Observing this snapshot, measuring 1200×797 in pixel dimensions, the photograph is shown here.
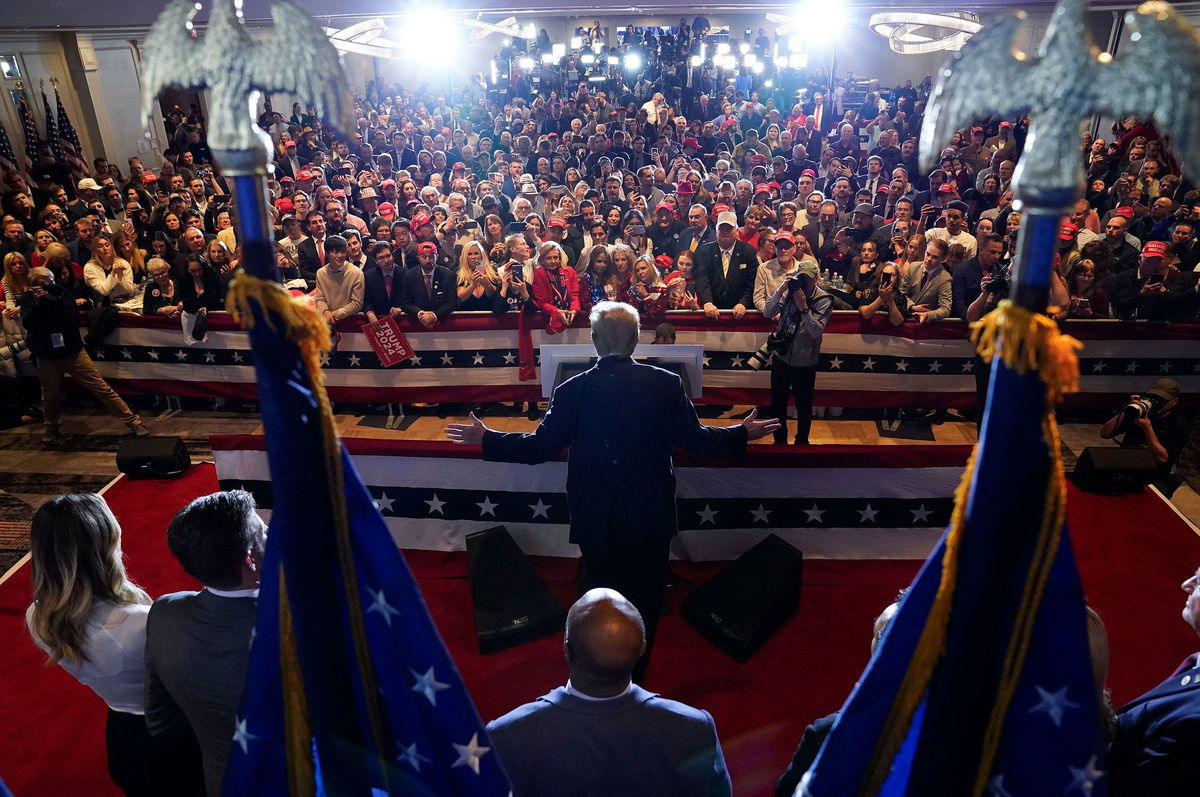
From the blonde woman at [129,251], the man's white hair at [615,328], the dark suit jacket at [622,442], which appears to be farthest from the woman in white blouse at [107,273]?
the man's white hair at [615,328]

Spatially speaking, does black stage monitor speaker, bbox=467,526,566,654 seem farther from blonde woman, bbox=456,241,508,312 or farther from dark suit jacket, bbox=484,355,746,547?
blonde woman, bbox=456,241,508,312

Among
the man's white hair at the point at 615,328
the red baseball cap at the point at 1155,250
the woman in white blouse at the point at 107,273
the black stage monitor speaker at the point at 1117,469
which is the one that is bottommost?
the black stage monitor speaker at the point at 1117,469

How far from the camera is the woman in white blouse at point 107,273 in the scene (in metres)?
7.91

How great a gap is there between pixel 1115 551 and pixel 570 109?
16066 millimetres

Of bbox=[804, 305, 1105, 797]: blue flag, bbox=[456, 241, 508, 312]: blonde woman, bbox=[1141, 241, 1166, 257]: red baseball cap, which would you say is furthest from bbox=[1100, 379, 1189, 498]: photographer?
bbox=[456, 241, 508, 312]: blonde woman

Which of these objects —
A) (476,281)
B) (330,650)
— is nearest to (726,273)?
(476,281)

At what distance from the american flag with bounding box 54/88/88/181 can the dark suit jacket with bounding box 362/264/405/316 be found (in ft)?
35.6

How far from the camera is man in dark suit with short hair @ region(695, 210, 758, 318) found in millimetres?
7355

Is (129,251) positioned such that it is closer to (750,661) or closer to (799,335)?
(799,335)

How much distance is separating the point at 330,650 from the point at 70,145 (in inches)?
678

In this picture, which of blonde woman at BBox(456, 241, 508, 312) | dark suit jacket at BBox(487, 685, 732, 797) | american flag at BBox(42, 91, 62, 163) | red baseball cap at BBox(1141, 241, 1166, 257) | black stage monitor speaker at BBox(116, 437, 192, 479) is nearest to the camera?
dark suit jacket at BBox(487, 685, 732, 797)

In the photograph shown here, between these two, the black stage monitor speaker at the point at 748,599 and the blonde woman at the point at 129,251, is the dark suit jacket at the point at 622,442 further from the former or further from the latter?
the blonde woman at the point at 129,251

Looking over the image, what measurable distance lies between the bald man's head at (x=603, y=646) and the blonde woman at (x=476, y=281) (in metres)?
5.52

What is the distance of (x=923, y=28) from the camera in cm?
1650
